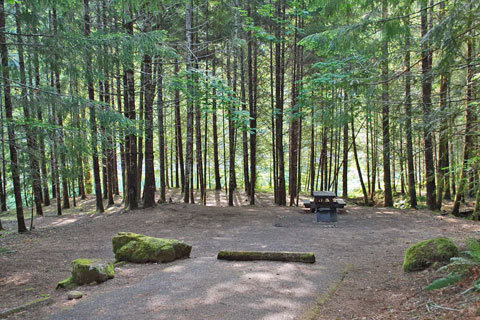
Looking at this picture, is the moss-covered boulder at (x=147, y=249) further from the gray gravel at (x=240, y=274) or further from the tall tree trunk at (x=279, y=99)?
the tall tree trunk at (x=279, y=99)

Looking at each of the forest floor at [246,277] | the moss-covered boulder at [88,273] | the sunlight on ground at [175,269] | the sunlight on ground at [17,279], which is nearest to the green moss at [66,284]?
the moss-covered boulder at [88,273]

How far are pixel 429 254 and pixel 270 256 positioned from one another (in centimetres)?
272

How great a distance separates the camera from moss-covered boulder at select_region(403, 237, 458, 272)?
16.3 ft

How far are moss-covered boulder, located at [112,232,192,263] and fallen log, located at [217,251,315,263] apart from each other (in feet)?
3.07

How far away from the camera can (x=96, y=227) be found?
1099 centimetres

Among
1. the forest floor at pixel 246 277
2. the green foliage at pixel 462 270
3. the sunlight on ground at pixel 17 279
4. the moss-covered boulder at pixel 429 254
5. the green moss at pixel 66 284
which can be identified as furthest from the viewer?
the sunlight on ground at pixel 17 279

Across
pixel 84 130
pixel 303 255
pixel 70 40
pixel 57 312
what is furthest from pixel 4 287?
pixel 303 255

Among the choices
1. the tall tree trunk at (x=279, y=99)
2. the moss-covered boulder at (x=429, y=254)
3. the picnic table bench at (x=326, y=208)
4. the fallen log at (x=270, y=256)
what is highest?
the tall tree trunk at (x=279, y=99)

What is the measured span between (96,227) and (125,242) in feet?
15.0

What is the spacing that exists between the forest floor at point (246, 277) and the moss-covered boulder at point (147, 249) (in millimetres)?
266

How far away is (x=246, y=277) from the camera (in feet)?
17.2

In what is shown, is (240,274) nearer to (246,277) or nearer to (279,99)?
(246,277)

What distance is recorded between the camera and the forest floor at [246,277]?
3.99m

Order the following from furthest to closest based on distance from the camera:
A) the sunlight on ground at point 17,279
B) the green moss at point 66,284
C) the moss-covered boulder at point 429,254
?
1. the sunlight on ground at point 17,279
2. the green moss at point 66,284
3. the moss-covered boulder at point 429,254
